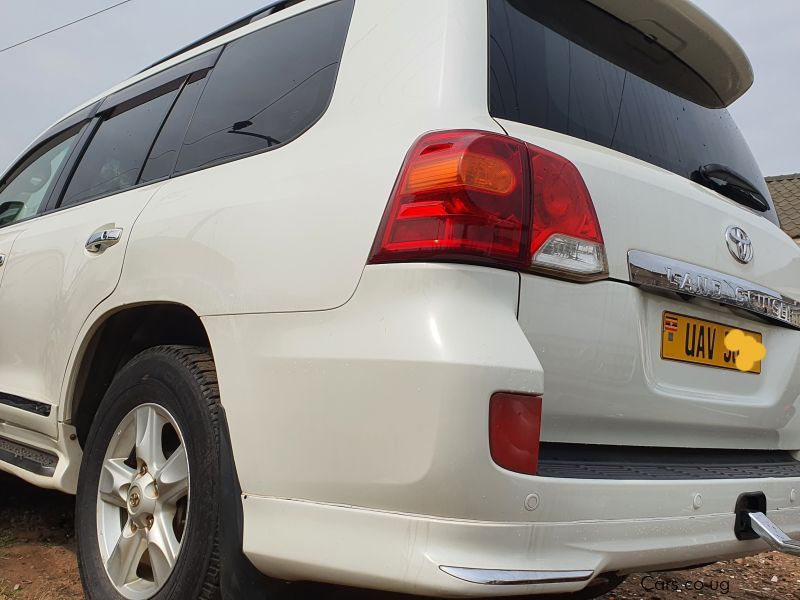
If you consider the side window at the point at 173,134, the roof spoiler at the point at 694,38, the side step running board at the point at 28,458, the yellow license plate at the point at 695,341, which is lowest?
the side step running board at the point at 28,458

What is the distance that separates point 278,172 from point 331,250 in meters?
0.36

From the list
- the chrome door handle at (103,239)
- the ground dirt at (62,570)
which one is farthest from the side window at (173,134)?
the ground dirt at (62,570)

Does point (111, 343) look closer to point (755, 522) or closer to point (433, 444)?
point (433, 444)

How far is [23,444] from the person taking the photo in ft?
9.27

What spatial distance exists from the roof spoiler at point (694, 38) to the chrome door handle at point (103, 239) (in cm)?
159

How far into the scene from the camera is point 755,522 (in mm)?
1731

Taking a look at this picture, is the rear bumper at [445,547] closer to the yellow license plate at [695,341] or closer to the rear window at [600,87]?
the yellow license plate at [695,341]

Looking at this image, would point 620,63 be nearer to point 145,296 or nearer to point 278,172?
point 278,172

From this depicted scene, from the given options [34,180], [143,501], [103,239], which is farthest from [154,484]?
[34,180]

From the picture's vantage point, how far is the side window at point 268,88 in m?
1.98

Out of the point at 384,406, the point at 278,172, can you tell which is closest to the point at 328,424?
the point at 384,406

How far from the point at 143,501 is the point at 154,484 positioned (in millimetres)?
62

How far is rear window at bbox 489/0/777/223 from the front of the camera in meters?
1.77

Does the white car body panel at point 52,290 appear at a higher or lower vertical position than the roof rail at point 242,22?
lower
